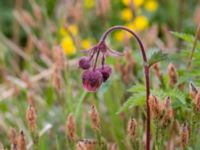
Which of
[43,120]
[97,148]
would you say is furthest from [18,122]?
[97,148]

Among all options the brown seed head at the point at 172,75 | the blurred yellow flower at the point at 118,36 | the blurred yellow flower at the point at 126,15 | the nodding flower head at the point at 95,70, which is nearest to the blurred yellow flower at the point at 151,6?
the blurred yellow flower at the point at 126,15

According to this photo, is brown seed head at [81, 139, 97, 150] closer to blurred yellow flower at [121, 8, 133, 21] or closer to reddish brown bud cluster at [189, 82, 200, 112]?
reddish brown bud cluster at [189, 82, 200, 112]

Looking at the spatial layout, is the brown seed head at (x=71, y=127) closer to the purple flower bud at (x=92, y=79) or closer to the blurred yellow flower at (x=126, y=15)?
the purple flower bud at (x=92, y=79)

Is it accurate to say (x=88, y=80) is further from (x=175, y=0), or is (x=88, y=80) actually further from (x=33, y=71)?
(x=175, y=0)

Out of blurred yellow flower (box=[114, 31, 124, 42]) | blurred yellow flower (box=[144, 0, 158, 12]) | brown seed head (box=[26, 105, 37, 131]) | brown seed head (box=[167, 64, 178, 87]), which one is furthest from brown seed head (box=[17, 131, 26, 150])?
blurred yellow flower (box=[144, 0, 158, 12])

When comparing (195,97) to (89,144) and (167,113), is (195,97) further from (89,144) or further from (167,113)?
(89,144)

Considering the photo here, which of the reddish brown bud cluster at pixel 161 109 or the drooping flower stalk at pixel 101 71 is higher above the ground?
the drooping flower stalk at pixel 101 71

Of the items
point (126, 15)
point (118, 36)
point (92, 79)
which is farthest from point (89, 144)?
point (126, 15)
